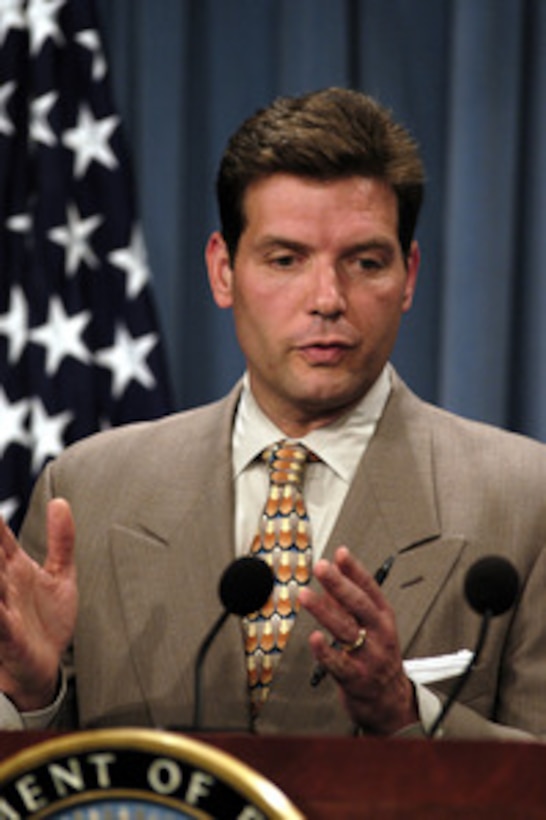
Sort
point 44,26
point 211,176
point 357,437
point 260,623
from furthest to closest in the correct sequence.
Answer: point 211,176 → point 44,26 → point 357,437 → point 260,623

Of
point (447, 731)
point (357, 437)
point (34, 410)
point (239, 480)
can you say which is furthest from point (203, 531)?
point (34, 410)

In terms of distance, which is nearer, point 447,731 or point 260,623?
point 447,731

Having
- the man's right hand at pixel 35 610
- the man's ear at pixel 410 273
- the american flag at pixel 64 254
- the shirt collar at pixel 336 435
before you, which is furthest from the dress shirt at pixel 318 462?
the american flag at pixel 64 254

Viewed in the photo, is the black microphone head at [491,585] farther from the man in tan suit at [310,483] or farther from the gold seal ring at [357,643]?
the man in tan suit at [310,483]

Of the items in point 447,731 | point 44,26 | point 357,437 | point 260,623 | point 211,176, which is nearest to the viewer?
point 447,731

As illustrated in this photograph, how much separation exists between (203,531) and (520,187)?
1733 mm

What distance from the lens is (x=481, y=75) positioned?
351 centimetres

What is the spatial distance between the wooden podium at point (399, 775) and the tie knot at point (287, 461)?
94 cm

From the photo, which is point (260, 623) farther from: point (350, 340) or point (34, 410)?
point (34, 410)

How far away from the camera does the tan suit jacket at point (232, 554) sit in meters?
1.99

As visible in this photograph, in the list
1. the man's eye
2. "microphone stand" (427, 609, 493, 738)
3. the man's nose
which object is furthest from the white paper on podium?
the man's eye

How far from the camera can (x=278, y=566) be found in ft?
6.75

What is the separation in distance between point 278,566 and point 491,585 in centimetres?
68

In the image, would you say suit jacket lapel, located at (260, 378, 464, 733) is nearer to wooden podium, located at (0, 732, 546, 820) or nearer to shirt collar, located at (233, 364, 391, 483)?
shirt collar, located at (233, 364, 391, 483)
